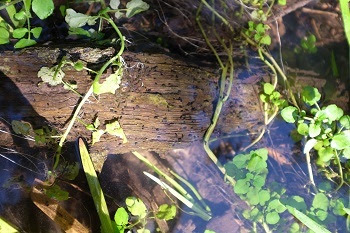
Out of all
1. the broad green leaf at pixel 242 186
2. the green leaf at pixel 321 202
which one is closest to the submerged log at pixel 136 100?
the broad green leaf at pixel 242 186

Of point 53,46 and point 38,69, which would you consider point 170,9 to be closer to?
point 53,46

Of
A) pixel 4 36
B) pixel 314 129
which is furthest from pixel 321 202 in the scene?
pixel 4 36

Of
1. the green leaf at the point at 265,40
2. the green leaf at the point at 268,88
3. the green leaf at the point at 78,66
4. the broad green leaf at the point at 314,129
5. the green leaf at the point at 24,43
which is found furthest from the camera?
the green leaf at the point at 265,40

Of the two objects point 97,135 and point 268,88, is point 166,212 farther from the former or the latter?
point 268,88

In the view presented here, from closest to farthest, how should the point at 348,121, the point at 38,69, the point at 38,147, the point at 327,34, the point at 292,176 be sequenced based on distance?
the point at 38,69, the point at 38,147, the point at 348,121, the point at 292,176, the point at 327,34

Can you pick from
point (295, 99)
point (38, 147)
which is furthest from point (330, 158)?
point (38, 147)

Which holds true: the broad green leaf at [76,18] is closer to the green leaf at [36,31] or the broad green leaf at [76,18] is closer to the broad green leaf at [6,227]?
the green leaf at [36,31]
